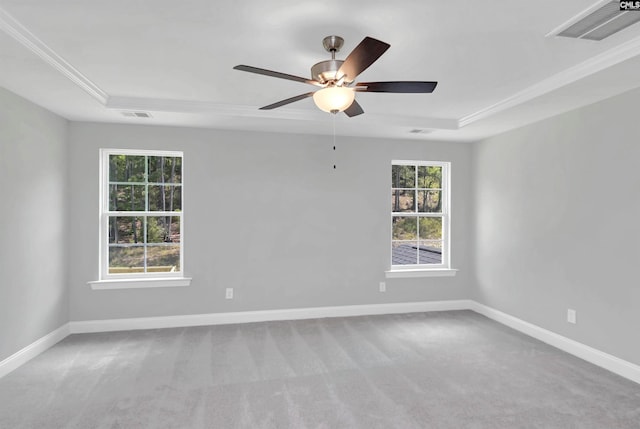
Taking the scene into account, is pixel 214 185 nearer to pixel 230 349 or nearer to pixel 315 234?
pixel 315 234

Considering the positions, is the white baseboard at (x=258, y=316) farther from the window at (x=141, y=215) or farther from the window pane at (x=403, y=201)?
the window pane at (x=403, y=201)

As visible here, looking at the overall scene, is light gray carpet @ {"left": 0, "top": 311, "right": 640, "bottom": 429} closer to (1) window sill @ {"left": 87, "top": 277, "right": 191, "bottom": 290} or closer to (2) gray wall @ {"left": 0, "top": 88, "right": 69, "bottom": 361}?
(2) gray wall @ {"left": 0, "top": 88, "right": 69, "bottom": 361}

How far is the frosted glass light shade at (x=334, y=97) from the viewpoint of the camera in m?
2.12

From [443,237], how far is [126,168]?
13.8 feet

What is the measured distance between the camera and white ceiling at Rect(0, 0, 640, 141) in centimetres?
194

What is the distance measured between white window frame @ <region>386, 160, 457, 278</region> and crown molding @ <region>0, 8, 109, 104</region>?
3.45 m

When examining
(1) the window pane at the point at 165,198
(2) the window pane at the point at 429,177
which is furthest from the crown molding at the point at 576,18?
(1) the window pane at the point at 165,198

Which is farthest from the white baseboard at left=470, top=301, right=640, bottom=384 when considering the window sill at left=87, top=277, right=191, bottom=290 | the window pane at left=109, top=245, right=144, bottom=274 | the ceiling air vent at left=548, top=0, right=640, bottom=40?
the window pane at left=109, top=245, right=144, bottom=274

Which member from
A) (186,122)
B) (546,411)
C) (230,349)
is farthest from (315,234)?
(546,411)

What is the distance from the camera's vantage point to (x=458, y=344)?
3.64 metres

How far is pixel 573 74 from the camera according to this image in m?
2.66

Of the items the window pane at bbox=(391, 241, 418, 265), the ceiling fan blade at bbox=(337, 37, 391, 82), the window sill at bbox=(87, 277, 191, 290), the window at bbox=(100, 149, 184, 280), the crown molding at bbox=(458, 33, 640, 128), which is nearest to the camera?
the ceiling fan blade at bbox=(337, 37, 391, 82)

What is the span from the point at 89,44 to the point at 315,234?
2.99m

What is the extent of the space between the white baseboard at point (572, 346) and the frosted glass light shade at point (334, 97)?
3104 millimetres
